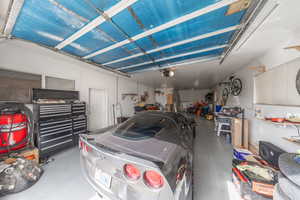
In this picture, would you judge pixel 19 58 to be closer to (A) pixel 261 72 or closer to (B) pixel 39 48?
(B) pixel 39 48

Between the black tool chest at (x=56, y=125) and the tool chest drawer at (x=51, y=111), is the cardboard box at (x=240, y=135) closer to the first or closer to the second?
the black tool chest at (x=56, y=125)

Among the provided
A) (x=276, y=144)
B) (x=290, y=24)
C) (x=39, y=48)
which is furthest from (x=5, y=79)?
(x=276, y=144)

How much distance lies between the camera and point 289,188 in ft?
2.59

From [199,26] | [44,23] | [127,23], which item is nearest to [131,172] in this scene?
[127,23]

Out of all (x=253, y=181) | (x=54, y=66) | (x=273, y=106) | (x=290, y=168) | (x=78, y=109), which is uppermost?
(x=54, y=66)

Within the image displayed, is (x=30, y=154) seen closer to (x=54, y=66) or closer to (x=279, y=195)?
(x=54, y=66)

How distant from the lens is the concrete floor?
1.49 meters

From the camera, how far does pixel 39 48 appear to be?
7.55 ft

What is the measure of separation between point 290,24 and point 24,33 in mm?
4413

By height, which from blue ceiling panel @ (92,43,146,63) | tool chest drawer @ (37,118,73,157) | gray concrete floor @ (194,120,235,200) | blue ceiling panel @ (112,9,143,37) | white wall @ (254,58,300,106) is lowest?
gray concrete floor @ (194,120,235,200)

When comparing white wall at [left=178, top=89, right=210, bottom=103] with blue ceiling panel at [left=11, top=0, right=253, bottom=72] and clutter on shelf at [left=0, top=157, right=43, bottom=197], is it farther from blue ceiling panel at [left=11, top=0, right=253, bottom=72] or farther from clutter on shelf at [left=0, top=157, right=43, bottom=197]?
clutter on shelf at [left=0, top=157, right=43, bottom=197]

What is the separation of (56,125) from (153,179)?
289 cm

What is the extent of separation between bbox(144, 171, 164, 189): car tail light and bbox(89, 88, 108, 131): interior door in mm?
3911

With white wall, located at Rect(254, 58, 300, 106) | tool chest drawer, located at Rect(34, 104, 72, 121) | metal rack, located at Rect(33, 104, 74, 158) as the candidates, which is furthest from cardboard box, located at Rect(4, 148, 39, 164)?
white wall, located at Rect(254, 58, 300, 106)
